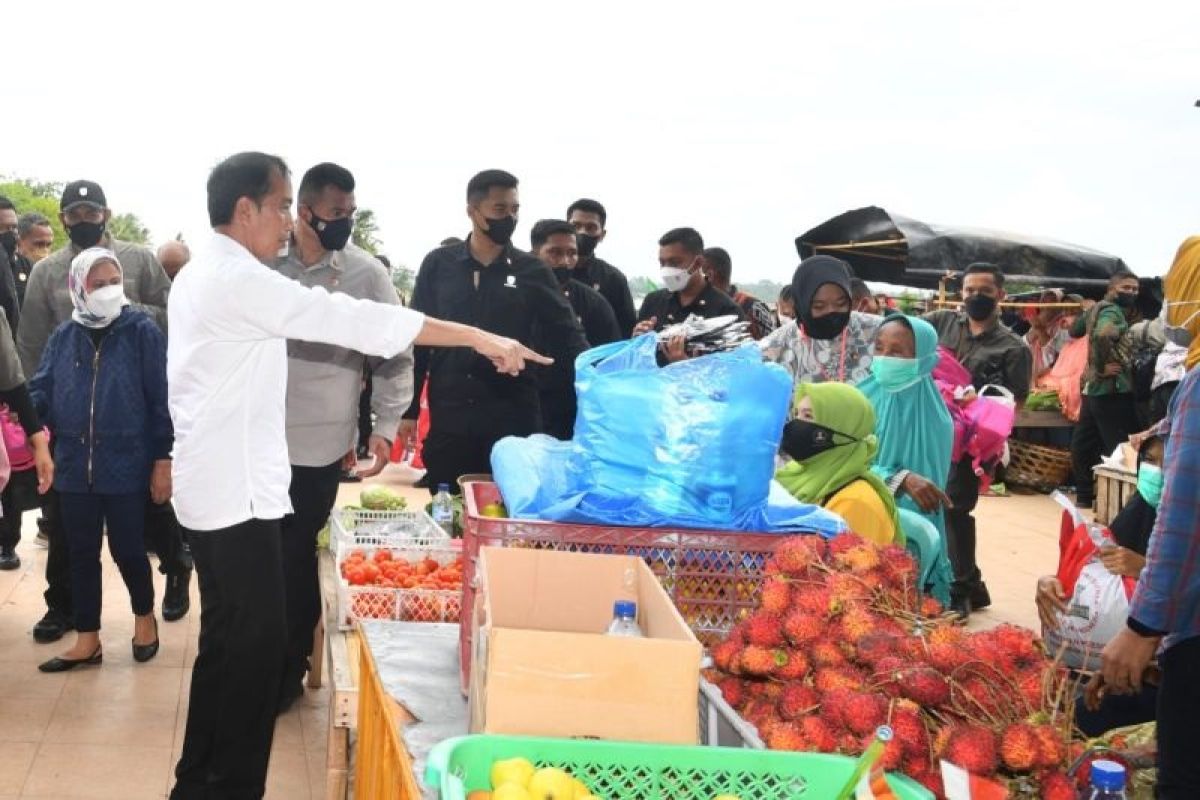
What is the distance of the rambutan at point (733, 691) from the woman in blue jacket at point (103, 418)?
3.16 m

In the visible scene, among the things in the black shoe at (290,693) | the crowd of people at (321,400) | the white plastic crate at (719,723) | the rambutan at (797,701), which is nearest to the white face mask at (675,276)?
the crowd of people at (321,400)

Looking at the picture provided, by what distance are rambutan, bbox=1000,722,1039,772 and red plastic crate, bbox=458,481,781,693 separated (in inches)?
25.6

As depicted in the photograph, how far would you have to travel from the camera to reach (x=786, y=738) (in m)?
1.96

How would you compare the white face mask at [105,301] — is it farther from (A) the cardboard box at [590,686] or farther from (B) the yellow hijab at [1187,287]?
(B) the yellow hijab at [1187,287]

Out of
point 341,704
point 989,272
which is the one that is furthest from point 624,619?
point 989,272

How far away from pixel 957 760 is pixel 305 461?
2734 mm

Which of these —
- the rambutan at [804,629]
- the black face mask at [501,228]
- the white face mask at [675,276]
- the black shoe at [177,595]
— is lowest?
the black shoe at [177,595]

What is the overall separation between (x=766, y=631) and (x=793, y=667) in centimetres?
9

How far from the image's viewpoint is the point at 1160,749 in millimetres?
2566

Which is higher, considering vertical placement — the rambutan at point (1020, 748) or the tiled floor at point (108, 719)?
the rambutan at point (1020, 748)

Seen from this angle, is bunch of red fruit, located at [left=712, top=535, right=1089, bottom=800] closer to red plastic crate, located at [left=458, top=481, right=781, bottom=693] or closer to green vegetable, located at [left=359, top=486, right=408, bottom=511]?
red plastic crate, located at [left=458, top=481, right=781, bottom=693]

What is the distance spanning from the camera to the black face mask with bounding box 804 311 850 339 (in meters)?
4.80

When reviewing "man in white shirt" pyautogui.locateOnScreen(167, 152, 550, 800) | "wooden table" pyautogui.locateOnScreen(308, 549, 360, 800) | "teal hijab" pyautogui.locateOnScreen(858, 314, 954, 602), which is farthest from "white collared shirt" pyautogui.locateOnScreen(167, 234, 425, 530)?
"teal hijab" pyautogui.locateOnScreen(858, 314, 954, 602)

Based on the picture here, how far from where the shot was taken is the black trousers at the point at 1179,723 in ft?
8.17
